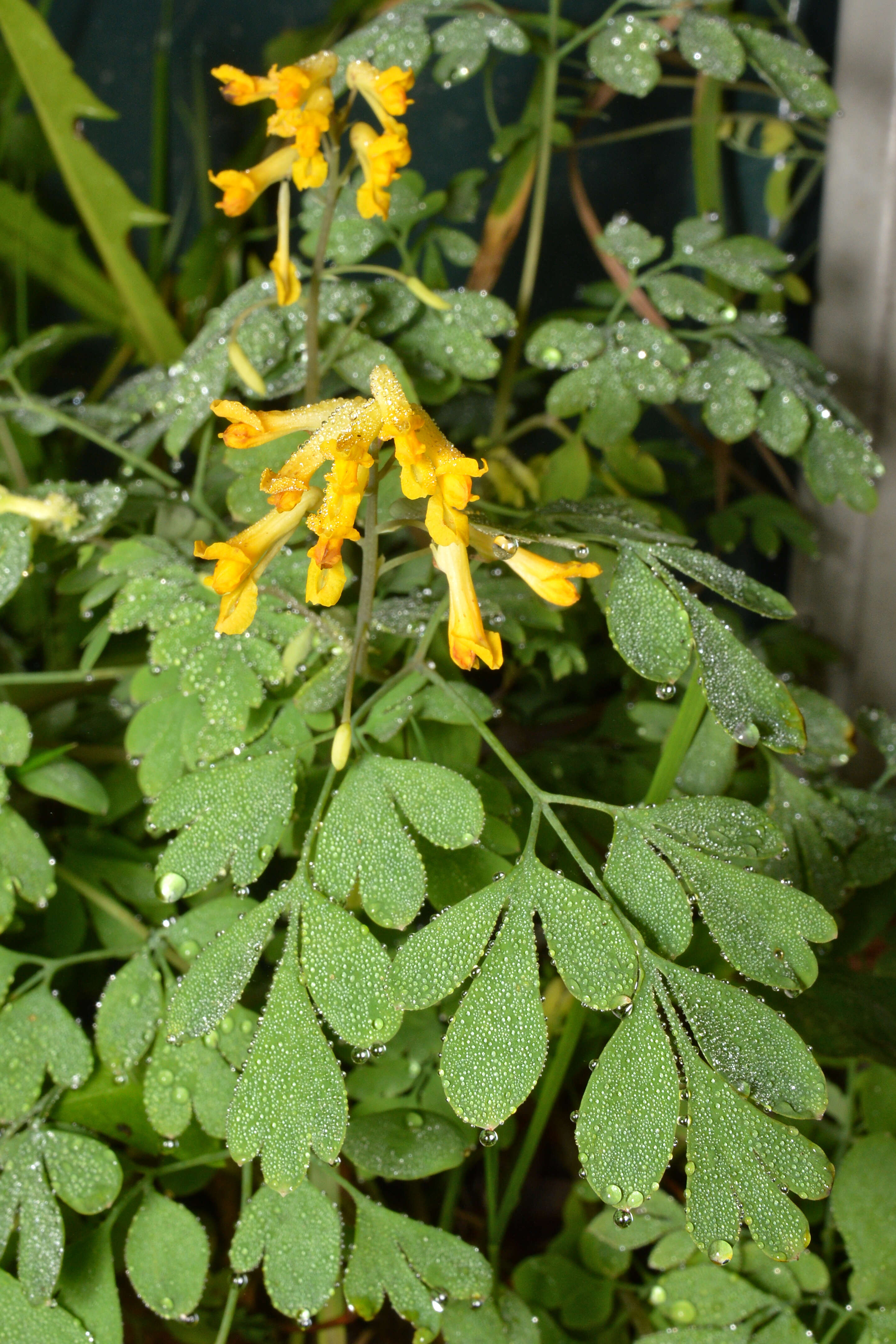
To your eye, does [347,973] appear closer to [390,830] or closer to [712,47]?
[390,830]

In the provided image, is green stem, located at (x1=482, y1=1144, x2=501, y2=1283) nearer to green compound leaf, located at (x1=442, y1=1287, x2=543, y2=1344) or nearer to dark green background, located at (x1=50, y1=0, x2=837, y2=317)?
green compound leaf, located at (x1=442, y1=1287, x2=543, y2=1344)

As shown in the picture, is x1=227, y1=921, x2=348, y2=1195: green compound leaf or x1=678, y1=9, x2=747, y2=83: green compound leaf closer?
x1=227, y1=921, x2=348, y2=1195: green compound leaf

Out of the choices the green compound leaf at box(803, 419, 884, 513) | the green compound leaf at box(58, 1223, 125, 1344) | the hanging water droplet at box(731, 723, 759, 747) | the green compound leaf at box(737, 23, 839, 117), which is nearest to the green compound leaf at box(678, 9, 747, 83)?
the green compound leaf at box(737, 23, 839, 117)

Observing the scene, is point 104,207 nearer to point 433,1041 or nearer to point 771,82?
point 771,82

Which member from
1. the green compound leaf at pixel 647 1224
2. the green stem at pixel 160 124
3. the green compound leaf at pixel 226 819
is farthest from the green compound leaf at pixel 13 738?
the green stem at pixel 160 124

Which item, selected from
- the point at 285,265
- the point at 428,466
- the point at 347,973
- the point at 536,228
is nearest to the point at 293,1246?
the point at 347,973

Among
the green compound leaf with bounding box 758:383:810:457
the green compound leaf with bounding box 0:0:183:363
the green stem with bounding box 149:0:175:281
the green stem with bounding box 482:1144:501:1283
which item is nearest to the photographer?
the green stem with bounding box 482:1144:501:1283

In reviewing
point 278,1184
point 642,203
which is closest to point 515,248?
point 642,203
